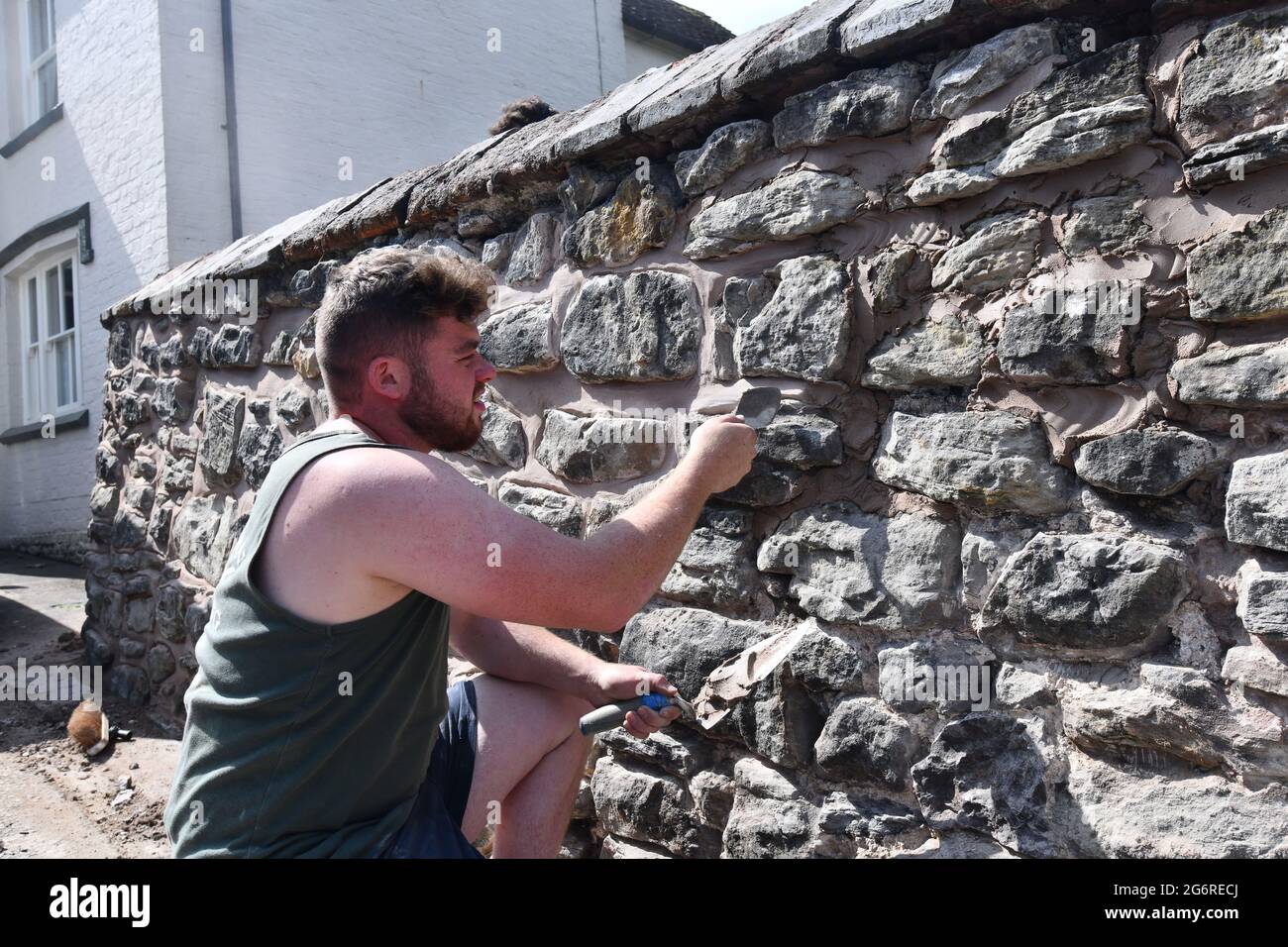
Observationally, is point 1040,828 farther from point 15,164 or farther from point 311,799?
point 15,164

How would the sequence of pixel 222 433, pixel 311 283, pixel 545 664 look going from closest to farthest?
pixel 545 664 < pixel 311 283 < pixel 222 433

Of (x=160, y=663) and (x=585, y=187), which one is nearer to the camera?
(x=585, y=187)

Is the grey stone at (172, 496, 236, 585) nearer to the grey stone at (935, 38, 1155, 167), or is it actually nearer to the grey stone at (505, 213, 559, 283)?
the grey stone at (505, 213, 559, 283)

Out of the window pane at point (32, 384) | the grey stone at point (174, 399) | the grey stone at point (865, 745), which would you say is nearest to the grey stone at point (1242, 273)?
the grey stone at point (865, 745)

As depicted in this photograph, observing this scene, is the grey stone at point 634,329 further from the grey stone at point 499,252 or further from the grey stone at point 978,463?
the grey stone at point 978,463

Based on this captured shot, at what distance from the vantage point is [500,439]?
304 cm

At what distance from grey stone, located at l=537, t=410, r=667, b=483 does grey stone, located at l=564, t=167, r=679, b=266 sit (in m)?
0.43

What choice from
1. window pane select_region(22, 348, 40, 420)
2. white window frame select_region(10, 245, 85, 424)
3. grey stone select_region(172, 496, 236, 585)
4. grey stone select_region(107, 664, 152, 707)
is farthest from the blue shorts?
window pane select_region(22, 348, 40, 420)

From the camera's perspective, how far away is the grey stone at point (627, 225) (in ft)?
8.51

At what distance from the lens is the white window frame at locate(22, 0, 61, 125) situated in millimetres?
9328

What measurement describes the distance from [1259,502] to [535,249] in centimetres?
198

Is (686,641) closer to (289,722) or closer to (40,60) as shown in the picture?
(289,722)

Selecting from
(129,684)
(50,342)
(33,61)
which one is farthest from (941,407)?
(33,61)

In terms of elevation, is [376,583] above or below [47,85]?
below
